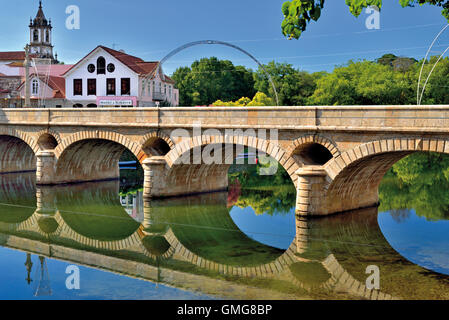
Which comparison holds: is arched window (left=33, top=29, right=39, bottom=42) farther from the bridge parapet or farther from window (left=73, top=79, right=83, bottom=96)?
the bridge parapet

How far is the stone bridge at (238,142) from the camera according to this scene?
2488cm

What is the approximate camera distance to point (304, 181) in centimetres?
2648

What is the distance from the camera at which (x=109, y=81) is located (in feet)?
173

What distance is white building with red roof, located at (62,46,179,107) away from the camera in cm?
5191

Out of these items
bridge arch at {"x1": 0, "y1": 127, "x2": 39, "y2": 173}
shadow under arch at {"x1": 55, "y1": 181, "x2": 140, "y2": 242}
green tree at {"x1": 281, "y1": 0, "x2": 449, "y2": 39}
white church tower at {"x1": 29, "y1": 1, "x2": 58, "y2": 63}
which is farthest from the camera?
white church tower at {"x1": 29, "y1": 1, "x2": 58, "y2": 63}

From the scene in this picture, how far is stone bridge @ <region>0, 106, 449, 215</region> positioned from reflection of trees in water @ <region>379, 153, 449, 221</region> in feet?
8.73

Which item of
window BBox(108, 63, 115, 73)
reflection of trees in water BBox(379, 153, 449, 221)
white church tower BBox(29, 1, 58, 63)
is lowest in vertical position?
reflection of trees in water BBox(379, 153, 449, 221)

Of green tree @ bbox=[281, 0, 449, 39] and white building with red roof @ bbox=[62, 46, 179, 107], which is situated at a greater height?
white building with red roof @ bbox=[62, 46, 179, 107]

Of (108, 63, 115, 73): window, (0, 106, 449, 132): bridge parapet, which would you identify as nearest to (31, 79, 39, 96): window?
(108, 63, 115, 73): window

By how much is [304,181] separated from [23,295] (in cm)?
1318

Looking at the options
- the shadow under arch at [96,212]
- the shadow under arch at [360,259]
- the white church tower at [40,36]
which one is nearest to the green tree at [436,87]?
the shadow under arch at [96,212]

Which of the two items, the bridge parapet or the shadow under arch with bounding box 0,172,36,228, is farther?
the shadow under arch with bounding box 0,172,36,228

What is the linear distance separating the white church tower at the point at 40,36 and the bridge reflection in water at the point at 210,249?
82574 millimetres
